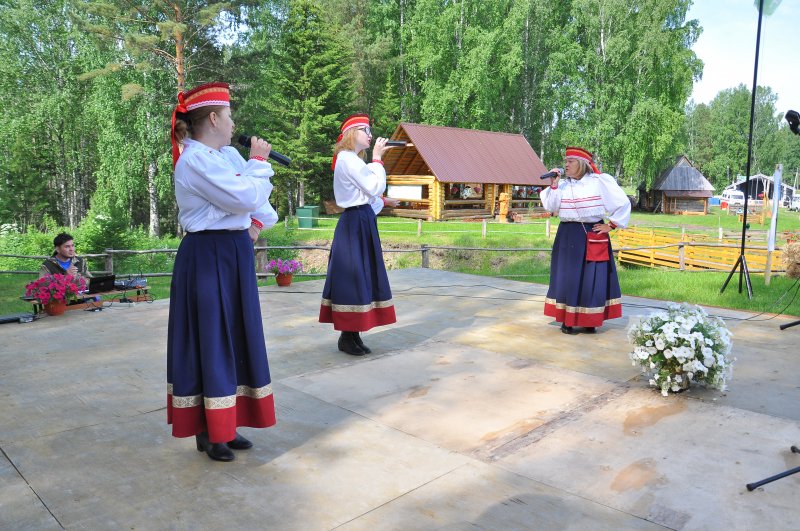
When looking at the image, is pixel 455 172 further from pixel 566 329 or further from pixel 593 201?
pixel 566 329

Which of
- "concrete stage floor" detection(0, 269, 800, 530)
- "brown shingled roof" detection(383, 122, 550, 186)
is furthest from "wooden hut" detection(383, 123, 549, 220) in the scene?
"concrete stage floor" detection(0, 269, 800, 530)

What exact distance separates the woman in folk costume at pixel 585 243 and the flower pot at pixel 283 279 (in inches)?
152

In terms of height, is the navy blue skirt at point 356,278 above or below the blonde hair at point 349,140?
below

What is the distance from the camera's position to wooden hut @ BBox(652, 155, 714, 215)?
36.5 metres

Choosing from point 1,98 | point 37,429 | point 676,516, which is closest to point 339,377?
point 37,429

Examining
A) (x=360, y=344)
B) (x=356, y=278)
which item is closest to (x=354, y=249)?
(x=356, y=278)

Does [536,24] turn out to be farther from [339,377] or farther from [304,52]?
[339,377]

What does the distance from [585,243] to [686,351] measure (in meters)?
1.86

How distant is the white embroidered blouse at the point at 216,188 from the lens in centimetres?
273

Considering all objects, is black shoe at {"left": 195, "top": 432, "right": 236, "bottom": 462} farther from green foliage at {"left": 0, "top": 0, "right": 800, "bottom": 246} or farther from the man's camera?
green foliage at {"left": 0, "top": 0, "right": 800, "bottom": 246}

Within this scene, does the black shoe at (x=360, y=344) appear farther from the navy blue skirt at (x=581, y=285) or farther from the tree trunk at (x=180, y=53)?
the tree trunk at (x=180, y=53)

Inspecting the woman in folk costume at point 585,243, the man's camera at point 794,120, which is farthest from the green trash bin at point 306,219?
the man's camera at point 794,120

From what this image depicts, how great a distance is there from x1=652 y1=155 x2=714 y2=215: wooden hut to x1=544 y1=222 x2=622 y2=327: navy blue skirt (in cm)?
3452

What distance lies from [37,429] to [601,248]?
14.7 feet
